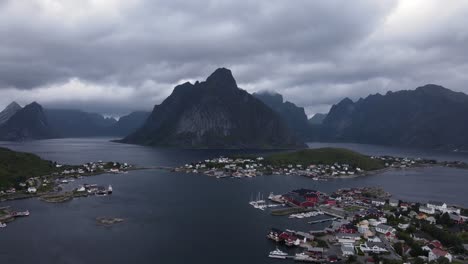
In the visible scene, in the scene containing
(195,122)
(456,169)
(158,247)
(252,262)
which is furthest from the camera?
(195,122)

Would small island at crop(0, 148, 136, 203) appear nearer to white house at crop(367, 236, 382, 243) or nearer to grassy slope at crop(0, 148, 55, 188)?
grassy slope at crop(0, 148, 55, 188)

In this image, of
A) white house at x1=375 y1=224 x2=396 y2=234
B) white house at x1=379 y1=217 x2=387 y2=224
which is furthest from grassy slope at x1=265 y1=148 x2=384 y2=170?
white house at x1=375 y1=224 x2=396 y2=234

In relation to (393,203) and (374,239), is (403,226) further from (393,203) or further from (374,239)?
(393,203)

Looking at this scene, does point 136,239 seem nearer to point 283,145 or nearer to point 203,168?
point 203,168

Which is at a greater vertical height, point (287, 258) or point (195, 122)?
point (195, 122)

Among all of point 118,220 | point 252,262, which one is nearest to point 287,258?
point 252,262

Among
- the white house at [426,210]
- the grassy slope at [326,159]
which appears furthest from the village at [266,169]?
the white house at [426,210]

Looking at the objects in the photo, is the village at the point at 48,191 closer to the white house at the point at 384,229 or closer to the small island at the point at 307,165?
the small island at the point at 307,165

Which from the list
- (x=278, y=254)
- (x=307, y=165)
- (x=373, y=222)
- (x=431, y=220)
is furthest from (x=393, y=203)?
(x=307, y=165)
